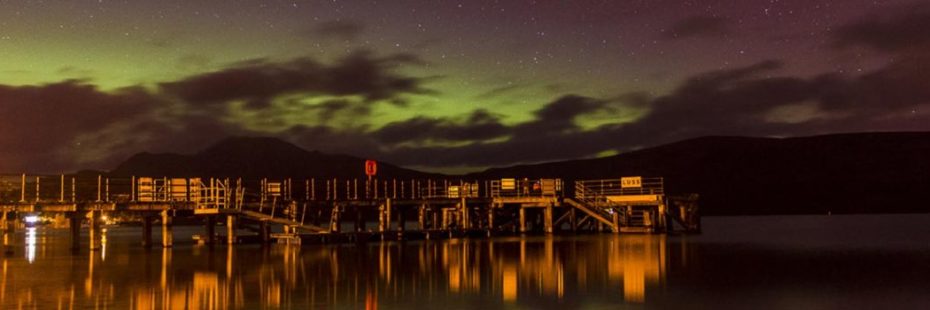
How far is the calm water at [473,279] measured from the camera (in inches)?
1051

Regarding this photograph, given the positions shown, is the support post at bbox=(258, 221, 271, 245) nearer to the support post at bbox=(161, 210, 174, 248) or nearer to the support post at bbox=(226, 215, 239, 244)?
the support post at bbox=(226, 215, 239, 244)

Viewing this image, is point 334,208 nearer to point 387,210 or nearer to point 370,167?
point 387,210

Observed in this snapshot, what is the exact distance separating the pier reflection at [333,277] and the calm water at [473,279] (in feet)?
0.18

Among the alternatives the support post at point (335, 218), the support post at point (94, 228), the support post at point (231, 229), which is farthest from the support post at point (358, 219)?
the support post at point (94, 228)

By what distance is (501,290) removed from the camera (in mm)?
29469

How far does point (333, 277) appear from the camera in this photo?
34.2 metres

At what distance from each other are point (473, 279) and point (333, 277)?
500 cm

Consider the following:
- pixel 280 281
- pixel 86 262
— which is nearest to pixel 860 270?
pixel 280 281

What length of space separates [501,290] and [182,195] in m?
34.7

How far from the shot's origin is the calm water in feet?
87.6

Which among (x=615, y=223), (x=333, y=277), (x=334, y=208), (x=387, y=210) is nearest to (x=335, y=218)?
(x=334, y=208)

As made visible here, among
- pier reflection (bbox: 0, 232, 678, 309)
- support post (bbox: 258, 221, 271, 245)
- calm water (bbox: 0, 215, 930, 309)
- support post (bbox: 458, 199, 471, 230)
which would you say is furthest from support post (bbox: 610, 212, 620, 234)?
support post (bbox: 258, 221, 271, 245)

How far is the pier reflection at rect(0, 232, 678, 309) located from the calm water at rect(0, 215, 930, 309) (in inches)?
2.1

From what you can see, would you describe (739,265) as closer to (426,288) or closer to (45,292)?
(426,288)
